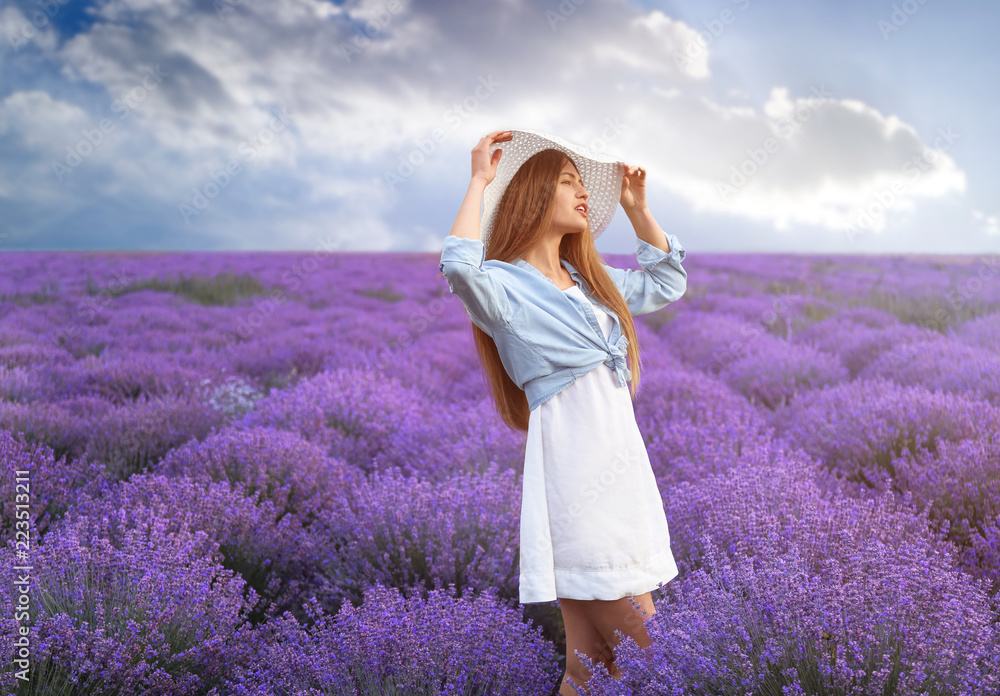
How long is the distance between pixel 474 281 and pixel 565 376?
0.34 meters

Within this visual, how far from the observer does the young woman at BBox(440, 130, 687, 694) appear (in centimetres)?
140

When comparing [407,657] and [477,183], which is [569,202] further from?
[407,657]

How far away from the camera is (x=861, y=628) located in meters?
1.22

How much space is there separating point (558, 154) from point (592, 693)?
1.30 m

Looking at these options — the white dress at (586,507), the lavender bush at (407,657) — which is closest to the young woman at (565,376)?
the white dress at (586,507)

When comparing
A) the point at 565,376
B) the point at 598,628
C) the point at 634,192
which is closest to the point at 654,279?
the point at 634,192

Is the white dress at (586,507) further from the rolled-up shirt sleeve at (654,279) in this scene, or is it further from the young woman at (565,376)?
the rolled-up shirt sleeve at (654,279)

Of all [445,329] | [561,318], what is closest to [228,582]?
[561,318]

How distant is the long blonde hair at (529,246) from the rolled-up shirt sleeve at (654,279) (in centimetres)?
11

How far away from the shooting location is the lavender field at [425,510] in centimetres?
132

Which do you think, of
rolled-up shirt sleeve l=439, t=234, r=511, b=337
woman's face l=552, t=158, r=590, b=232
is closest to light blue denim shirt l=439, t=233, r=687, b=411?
rolled-up shirt sleeve l=439, t=234, r=511, b=337

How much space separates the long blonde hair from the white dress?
0.21 metres

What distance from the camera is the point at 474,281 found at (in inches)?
53.1

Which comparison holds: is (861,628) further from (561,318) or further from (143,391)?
(143,391)
